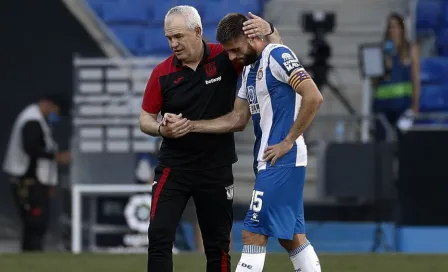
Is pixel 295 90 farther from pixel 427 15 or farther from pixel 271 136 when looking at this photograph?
pixel 427 15

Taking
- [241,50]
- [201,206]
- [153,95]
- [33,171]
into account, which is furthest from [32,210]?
[241,50]

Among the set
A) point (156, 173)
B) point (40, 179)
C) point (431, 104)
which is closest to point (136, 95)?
point (40, 179)

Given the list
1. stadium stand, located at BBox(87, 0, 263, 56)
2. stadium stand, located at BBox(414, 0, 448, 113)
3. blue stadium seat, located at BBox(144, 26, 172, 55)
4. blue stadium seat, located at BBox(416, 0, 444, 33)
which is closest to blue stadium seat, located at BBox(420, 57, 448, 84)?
stadium stand, located at BBox(414, 0, 448, 113)

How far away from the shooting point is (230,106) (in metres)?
7.33

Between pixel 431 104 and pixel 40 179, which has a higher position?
pixel 431 104

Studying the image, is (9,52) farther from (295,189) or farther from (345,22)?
(295,189)

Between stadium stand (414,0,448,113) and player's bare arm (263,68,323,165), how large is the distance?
25.0 ft

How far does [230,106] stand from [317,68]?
599 cm

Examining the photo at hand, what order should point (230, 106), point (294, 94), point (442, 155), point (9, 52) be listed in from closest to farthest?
point (294, 94), point (230, 106), point (442, 155), point (9, 52)

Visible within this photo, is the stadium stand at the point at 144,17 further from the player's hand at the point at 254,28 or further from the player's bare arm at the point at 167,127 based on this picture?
the player's hand at the point at 254,28

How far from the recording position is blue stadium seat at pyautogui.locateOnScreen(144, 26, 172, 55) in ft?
48.4

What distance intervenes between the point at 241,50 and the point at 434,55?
26.4 ft

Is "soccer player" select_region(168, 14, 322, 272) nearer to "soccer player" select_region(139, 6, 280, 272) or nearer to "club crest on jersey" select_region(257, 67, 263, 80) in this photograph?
"club crest on jersey" select_region(257, 67, 263, 80)

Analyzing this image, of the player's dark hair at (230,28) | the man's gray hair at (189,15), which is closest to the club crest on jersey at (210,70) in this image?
the man's gray hair at (189,15)
